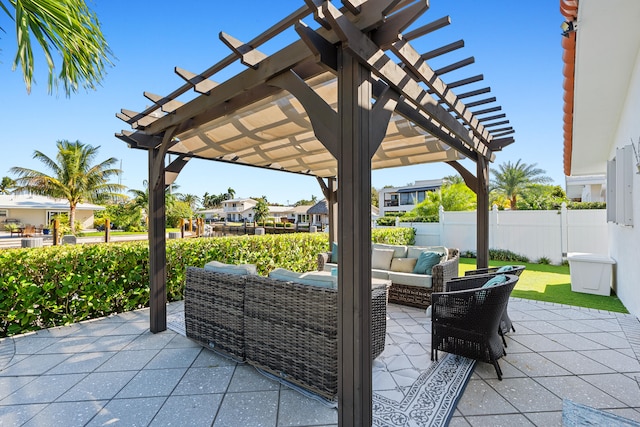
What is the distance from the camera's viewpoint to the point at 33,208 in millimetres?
21344

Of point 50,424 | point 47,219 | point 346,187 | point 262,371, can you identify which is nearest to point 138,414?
point 50,424

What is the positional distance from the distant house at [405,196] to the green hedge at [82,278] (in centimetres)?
2369

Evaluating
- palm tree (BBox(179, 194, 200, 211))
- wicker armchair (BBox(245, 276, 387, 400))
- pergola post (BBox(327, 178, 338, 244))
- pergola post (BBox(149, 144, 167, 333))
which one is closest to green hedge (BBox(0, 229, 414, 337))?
pergola post (BBox(149, 144, 167, 333))

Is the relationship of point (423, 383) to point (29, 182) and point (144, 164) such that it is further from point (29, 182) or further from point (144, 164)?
point (29, 182)

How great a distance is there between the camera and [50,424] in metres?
2.23

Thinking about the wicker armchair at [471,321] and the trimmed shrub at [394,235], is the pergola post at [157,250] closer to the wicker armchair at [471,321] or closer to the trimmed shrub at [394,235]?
the wicker armchair at [471,321]

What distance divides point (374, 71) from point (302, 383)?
2.60 m

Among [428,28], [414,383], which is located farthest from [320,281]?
[428,28]

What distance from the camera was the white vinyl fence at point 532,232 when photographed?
840 cm

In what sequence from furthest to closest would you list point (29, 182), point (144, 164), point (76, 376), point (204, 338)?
point (29, 182) < point (144, 164) < point (204, 338) < point (76, 376)

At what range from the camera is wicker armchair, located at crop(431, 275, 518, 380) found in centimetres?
280

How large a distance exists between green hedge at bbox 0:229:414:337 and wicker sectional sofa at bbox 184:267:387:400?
173 centimetres

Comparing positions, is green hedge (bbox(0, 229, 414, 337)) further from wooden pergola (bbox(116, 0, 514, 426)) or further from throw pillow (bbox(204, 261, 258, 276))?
throw pillow (bbox(204, 261, 258, 276))

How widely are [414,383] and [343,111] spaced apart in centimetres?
247
